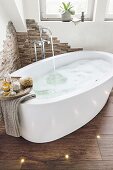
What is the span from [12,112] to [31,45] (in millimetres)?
1766

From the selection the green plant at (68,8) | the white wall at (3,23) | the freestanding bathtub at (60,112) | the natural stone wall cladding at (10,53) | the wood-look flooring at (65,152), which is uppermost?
the green plant at (68,8)

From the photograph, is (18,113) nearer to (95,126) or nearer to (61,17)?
(95,126)

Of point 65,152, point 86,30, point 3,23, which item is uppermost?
point 3,23

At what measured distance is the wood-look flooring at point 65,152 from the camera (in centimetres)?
178

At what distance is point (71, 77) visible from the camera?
2.85 metres

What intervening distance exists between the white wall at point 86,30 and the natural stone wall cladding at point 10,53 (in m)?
0.44

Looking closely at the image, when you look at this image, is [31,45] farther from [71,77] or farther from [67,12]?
[71,77]

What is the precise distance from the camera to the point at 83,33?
10.4ft

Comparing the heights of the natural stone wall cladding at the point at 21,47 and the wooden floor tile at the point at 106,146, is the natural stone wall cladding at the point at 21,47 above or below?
above

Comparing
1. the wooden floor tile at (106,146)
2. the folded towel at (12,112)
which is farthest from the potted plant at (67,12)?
the wooden floor tile at (106,146)

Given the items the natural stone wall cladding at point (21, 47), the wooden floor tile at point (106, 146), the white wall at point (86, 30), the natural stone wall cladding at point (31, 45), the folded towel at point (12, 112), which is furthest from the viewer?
the natural stone wall cladding at point (31, 45)

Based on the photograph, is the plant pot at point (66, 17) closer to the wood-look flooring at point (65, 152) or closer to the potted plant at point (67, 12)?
the potted plant at point (67, 12)

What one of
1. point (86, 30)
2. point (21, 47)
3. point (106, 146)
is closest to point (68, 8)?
point (86, 30)

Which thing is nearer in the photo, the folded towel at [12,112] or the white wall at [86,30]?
the folded towel at [12,112]
